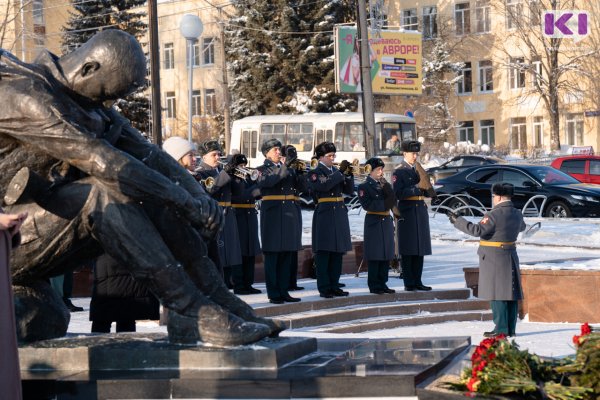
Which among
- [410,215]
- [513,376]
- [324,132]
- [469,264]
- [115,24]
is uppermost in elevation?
[115,24]

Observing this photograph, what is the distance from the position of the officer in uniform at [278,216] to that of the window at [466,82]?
41.3m

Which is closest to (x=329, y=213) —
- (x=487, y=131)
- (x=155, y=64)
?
(x=155, y=64)

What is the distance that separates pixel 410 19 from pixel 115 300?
48238 mm

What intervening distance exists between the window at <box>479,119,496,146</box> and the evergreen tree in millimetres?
20092

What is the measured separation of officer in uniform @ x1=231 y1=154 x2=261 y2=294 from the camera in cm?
1215

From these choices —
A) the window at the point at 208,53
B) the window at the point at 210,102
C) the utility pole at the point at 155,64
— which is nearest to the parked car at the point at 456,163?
the utility pole at the point at 155,64

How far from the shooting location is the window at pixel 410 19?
176 feet

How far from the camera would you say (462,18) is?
52156 mm

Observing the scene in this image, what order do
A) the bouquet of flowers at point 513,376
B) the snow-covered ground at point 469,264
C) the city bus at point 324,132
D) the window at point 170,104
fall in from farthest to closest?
the window at point 170,104 < the city bus at point 324,132 < the snow-covered ground at point 469,264 < the bouquet of flowers at point 513,376

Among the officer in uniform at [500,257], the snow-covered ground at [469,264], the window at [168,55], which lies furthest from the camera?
the window at [168,55]

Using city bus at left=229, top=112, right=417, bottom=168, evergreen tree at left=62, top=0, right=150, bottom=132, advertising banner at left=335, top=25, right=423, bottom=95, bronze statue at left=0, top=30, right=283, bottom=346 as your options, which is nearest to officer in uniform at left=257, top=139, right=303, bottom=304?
bronze statue at left=0, top=30, right=283, bottom=346

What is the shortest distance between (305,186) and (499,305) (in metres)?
2.82

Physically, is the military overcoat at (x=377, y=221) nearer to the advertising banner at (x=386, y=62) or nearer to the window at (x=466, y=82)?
the advertising banner at (x=386, y=62)

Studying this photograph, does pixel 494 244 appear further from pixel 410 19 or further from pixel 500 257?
pixel 410 19
